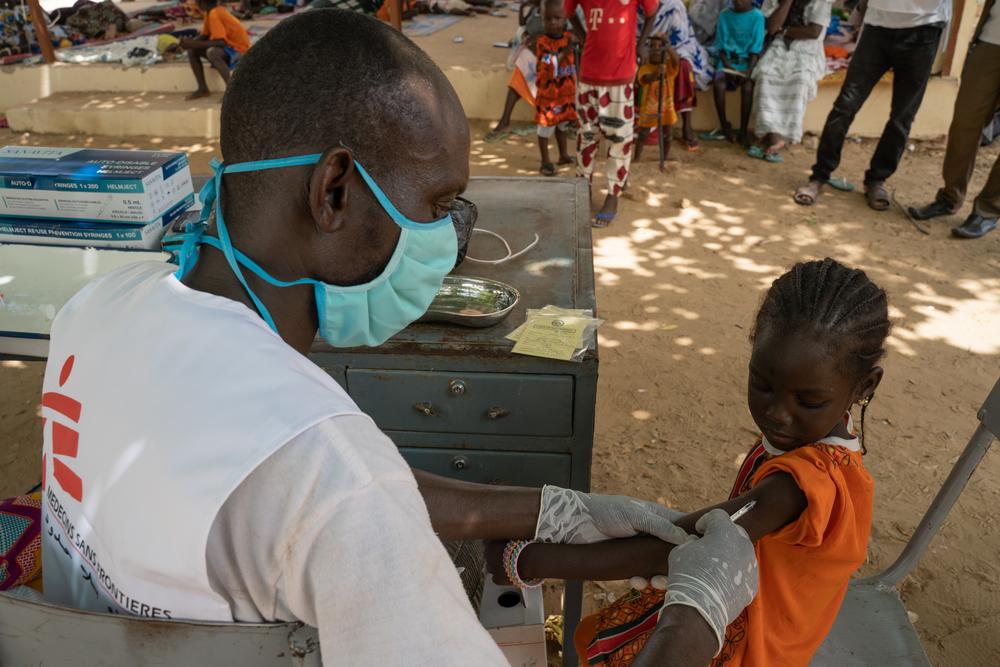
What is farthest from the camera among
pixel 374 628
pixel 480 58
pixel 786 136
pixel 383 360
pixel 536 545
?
pixel 480 58

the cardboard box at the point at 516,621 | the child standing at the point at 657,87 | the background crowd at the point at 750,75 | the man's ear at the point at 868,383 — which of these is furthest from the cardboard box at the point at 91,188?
the child standing at the point at 657,87

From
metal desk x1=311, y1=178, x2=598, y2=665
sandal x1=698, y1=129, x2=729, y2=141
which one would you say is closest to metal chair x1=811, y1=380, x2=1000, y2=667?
metal desk x1=311, y1=178, x2=598, y2=665

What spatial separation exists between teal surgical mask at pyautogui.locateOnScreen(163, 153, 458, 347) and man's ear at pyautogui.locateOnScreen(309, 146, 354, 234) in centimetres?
3

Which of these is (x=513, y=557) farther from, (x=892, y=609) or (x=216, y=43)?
(x=216, y=43)

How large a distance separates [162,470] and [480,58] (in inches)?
292

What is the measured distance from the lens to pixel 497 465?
6.96 ft

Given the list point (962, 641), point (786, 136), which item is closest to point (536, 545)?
point (962, 641)

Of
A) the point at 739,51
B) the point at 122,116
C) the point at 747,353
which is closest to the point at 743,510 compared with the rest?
the point at 747,353

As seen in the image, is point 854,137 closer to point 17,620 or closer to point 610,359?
point 610,359

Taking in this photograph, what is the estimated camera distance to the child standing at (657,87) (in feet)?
19.4

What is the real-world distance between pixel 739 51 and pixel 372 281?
5.95 metres

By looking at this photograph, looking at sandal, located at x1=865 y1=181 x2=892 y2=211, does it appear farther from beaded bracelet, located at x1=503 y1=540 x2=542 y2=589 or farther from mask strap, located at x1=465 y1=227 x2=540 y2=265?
beaded bracelet, located at x1=503 y1=540 x2=542 y2=589

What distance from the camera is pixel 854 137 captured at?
672cm

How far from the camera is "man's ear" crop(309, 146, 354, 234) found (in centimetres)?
104
